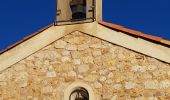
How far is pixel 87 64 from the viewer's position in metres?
8.86

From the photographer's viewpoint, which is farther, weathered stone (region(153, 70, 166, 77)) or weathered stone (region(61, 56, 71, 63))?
weathered stone (region(61, 56, 71, 63))

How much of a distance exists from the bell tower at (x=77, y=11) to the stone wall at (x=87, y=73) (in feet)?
1.31

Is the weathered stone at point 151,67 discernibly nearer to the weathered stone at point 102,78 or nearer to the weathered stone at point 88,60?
the weathered stone at point 102,78

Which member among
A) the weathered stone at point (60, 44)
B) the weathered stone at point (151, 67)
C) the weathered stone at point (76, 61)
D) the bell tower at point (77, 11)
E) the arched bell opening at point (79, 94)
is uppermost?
the bell tower at point (77, 11)

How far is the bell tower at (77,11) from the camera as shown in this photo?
9.40m

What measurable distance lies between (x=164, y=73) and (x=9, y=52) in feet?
10.4

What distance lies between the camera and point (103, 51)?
8883 millimetres

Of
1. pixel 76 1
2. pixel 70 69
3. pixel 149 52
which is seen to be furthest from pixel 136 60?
pixel 76 1

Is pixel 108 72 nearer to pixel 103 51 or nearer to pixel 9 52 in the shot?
pixel 103 51

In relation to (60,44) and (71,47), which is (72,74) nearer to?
(71,47)

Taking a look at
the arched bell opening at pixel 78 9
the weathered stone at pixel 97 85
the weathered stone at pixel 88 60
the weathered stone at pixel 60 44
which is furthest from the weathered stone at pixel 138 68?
the arched bell opening at pixel 78 9

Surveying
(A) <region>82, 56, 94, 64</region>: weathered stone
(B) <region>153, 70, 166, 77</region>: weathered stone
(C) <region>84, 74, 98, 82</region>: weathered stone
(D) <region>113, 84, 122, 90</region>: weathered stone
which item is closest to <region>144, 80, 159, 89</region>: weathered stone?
(B) <region>153, 70, 166, 77</region>: weathered stone

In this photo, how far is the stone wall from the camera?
841 centimetres

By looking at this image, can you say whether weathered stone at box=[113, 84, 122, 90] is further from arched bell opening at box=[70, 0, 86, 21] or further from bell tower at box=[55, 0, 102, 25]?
arched bell opening at box=[70, 0, 86, 21]
